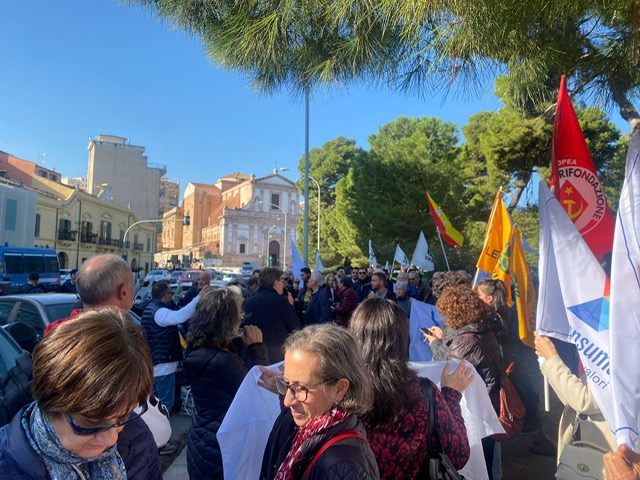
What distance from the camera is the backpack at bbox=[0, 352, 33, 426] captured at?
65.0 inches

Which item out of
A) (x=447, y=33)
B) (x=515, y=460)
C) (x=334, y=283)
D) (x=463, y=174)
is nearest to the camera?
(x=447, y=33)

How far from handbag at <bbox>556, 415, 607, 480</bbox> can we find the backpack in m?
2.35

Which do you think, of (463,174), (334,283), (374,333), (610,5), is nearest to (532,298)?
(610,5)

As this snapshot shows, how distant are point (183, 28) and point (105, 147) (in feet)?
202

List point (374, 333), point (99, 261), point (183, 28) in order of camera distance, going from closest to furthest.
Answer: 1. point (374, 333)
2. point (99, 261)
3. point (183, 28)

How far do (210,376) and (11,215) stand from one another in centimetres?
2275

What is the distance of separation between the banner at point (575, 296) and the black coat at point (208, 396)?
170cm

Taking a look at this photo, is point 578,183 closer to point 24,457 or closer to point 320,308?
point 24,457

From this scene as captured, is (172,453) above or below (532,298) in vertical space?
below

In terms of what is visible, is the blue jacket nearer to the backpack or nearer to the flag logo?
the backpack

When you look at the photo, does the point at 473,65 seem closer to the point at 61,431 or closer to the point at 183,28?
the point at 183,28

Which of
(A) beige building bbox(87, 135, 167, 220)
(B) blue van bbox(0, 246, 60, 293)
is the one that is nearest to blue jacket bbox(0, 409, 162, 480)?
(B) blue van bbox(0, 246, 60, 293)

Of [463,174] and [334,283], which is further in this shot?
[463,174]

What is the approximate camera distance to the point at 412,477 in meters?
1.84
